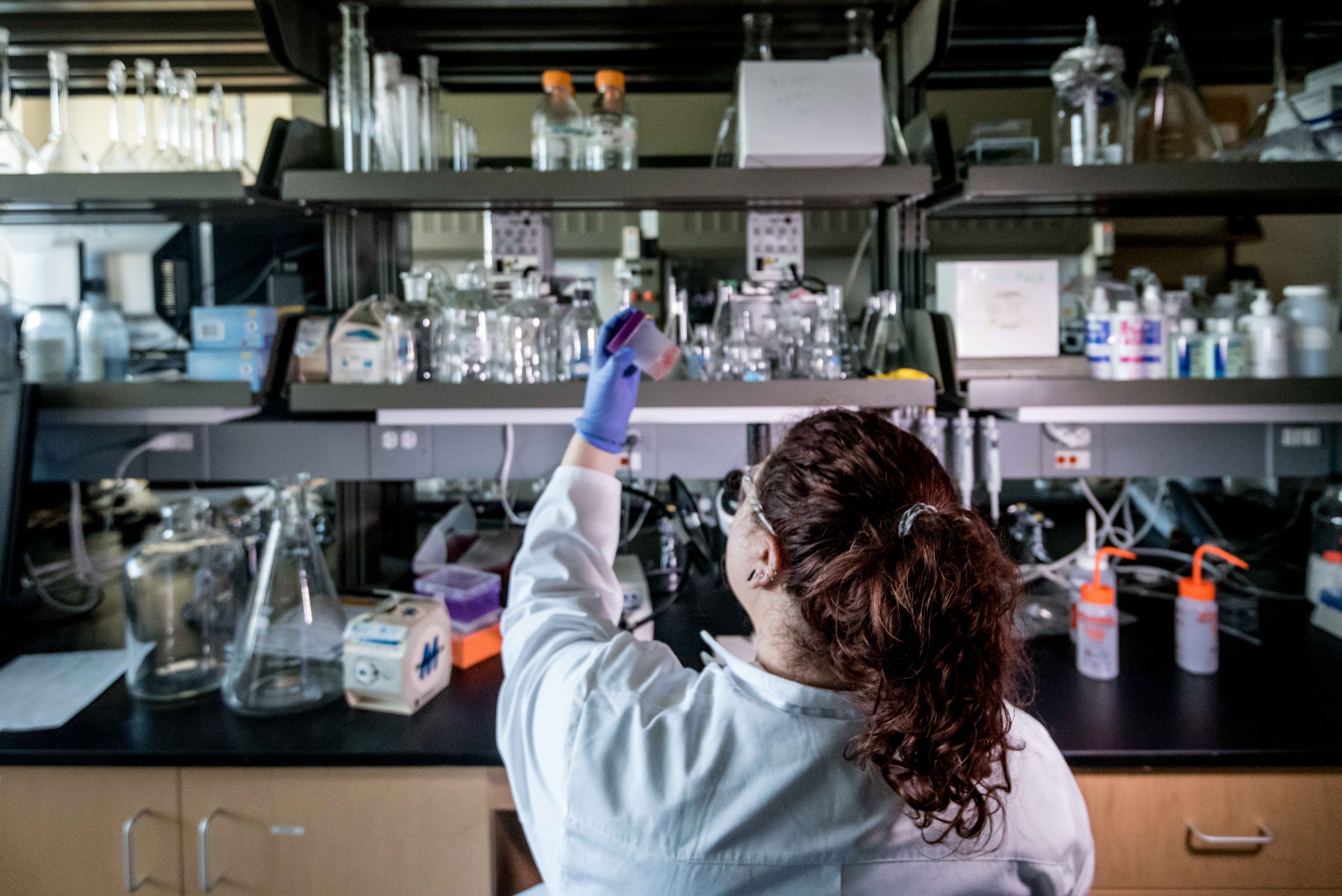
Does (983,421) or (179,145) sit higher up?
(179,145)

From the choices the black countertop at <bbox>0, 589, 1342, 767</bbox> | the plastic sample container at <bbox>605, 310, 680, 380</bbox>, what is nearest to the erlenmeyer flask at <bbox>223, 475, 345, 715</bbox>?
the black countertop at <bbox>0, 589, 1342, 767</bbox>

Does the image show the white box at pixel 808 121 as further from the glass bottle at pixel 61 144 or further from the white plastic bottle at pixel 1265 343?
the glass bottle at pixel 61 144

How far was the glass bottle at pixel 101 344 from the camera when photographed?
Result: 1687 mm

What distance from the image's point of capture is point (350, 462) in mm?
1781

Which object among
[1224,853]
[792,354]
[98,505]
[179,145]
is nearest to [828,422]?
[792,354]

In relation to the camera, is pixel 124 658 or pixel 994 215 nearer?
pixel 124 658

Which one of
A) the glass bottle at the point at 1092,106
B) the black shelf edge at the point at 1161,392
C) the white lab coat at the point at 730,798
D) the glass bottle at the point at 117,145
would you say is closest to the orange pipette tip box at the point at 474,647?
the white lab coat at the point at 730,798

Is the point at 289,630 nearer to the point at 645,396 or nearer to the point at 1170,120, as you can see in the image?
the point at 645,396

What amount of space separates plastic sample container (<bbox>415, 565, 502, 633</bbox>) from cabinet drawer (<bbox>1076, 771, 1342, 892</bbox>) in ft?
3.46

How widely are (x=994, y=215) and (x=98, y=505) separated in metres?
2.52

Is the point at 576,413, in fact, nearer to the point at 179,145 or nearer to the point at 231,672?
the point at 231,672

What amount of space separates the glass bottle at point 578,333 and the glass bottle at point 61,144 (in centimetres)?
99

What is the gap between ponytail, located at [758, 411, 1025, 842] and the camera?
0.73 meters

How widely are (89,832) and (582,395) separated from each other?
3.38 feet
